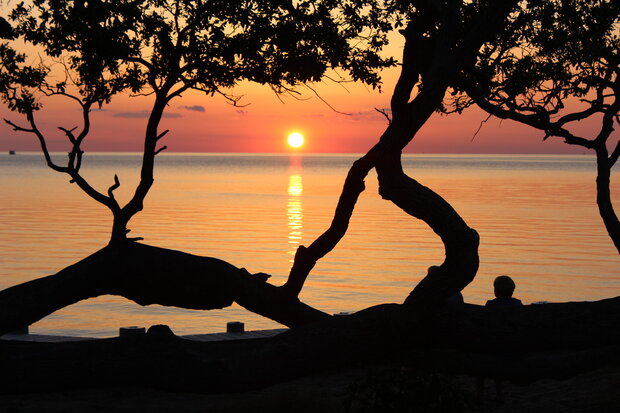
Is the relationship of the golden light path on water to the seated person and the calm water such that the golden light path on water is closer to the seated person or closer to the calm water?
the calm water

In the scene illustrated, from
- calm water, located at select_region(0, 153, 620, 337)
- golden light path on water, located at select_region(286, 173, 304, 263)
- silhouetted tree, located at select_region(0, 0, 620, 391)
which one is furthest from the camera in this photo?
golden light path on water, located at select_region(286, 173, 304, 263)

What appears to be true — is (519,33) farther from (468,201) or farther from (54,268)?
(468,201)

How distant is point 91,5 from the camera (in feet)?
44.0

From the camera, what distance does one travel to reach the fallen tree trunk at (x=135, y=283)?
11078 millimetres

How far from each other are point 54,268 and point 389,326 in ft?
86.9

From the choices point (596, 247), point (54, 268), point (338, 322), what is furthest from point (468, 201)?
point (338, 322)

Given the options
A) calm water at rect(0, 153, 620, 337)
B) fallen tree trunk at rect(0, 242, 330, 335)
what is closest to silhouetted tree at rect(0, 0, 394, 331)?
fallen tree trunk at rect(0, 242, 330, 335)

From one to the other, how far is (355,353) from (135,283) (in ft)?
10.6

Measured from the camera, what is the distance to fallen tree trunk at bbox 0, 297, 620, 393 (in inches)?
431

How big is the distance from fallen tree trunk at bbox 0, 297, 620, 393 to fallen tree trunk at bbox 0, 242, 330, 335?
0.64 meters

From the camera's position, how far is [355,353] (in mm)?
11086

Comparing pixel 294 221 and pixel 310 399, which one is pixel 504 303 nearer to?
pixel 310 399

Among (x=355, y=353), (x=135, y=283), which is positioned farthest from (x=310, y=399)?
(x=135, y=283)

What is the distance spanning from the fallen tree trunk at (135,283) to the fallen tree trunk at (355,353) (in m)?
Answer: 0.64
